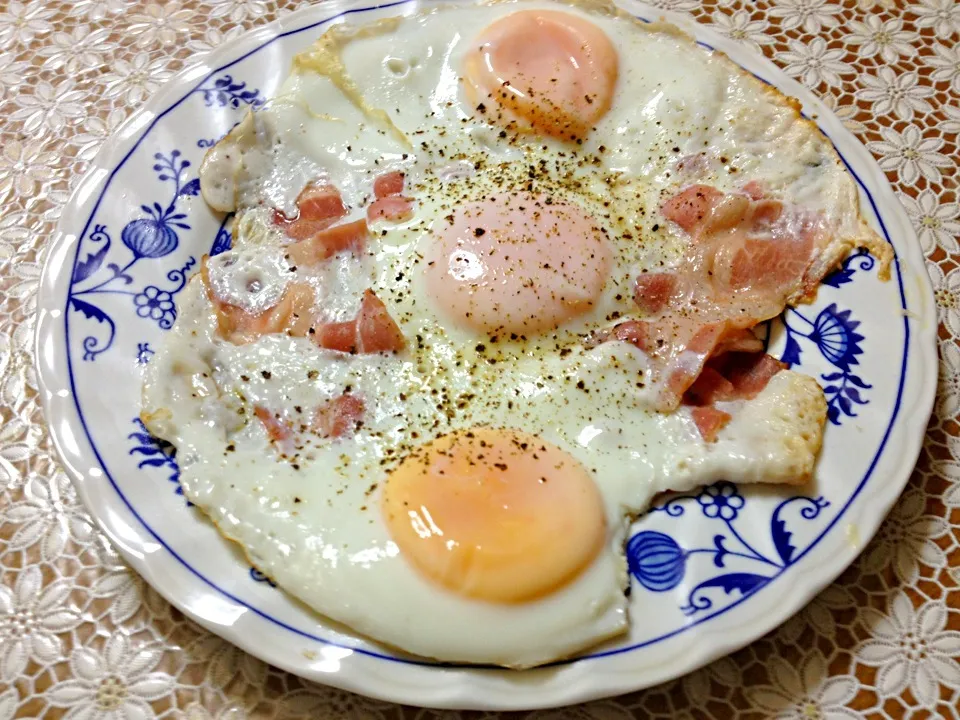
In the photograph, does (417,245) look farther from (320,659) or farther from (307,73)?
(320,659)

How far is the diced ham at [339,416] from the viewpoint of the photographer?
203cm

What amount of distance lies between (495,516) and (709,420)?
64 cm

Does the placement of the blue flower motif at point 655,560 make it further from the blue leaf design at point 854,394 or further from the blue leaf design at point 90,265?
the blue leaf design at point 90,265

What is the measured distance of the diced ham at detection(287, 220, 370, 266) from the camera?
2293 mm

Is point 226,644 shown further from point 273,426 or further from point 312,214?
point 312,214

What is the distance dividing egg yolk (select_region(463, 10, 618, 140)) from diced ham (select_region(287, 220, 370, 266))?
635mm

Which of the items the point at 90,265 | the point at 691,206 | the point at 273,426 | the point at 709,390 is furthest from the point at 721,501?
the point at 90,265

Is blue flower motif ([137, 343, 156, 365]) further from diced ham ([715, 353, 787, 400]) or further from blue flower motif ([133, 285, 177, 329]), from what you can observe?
diced ham ([715, 353, 787, 400])

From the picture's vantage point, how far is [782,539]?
1.90 m

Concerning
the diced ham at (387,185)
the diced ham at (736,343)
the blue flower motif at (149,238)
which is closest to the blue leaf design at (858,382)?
the diced ham at (736,343)

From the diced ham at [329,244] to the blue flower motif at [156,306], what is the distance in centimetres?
37

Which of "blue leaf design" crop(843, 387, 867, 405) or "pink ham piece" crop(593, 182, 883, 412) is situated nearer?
"blue leaf design" crop(843, 387, 867, 405)

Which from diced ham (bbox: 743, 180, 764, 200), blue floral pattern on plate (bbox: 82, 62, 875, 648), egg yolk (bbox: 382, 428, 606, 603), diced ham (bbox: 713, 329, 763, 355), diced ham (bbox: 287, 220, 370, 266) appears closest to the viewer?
egg yolk (bbox: 382, 428, 606, 603)

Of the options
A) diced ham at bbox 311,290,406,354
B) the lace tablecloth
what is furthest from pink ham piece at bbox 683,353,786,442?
diced ham at bbox 311,290,406,354
